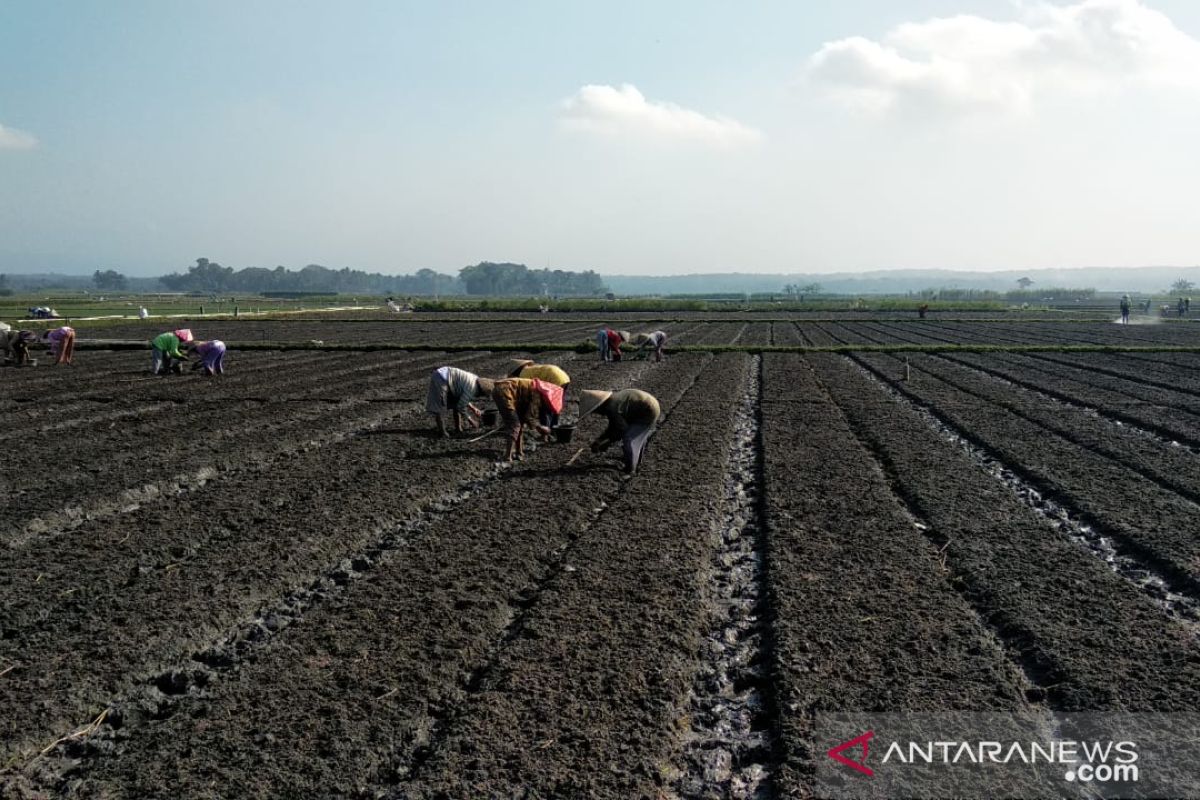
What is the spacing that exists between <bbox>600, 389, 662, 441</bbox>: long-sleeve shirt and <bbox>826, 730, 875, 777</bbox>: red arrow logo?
6.07m

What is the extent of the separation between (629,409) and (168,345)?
50.9 ft

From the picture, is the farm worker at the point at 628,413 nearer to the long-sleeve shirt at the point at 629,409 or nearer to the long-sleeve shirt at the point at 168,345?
the long-sleeve shirt at the point at 629,409

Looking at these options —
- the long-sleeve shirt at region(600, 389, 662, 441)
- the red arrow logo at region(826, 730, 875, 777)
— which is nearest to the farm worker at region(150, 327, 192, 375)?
the long-sleeve shirt at region(600, 389, 662, 441)

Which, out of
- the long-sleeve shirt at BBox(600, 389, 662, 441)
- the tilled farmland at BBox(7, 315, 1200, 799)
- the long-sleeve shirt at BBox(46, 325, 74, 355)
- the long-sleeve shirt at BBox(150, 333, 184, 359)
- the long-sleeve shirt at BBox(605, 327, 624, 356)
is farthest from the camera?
the long-sleeve shirt at BBox(605, 327, 624, 356)

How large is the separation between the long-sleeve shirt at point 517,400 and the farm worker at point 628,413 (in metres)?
0.85

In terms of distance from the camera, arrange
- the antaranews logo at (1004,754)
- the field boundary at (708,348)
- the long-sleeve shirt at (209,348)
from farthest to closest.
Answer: the field boundary at (708,348), the long-sleeve shirt at (209,348), the antaranews logo at (1004,754)

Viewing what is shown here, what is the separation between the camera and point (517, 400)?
10.8 metres

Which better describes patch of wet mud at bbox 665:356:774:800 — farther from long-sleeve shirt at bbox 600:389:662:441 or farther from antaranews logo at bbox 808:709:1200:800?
long-sleeve shirt at bbox 600:389:662:441

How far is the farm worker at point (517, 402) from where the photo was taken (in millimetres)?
10703

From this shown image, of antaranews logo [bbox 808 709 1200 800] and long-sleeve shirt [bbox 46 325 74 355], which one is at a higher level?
long-sleeve shirt [bbox 46 325 74 355]

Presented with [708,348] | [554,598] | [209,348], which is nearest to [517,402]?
[554,598]

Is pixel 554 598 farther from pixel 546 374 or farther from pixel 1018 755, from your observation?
pixel 546 374

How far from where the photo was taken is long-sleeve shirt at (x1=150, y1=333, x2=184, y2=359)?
20578 mm

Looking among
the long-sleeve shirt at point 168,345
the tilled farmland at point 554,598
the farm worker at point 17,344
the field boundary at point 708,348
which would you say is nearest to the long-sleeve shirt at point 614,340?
the field boundary at point 708,348
